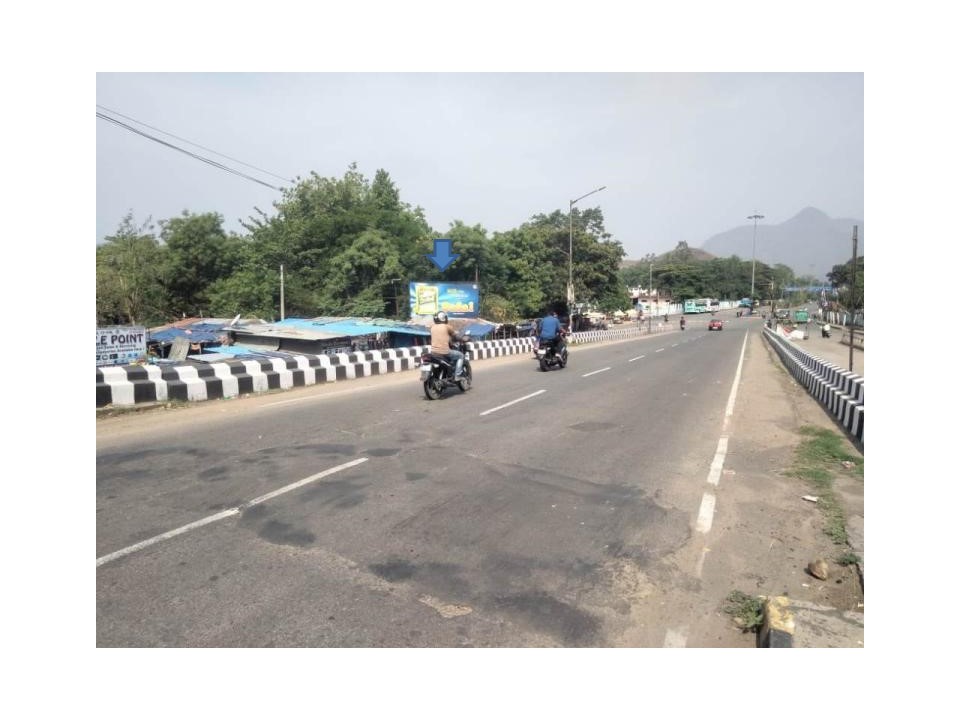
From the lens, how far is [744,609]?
3.68 m

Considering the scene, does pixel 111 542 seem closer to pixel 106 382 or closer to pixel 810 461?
pixel 106 382

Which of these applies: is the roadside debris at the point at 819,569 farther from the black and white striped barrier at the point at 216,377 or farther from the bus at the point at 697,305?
the bus at the point at 697,305

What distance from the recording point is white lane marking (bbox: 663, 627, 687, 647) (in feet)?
10.8

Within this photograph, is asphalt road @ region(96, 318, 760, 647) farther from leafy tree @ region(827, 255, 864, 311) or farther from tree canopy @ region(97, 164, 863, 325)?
tree canopy @ region(97, 164, 863, 325)

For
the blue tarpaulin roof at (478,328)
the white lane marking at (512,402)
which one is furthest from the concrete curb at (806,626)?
the blue tarpaulin roof at (478,328)

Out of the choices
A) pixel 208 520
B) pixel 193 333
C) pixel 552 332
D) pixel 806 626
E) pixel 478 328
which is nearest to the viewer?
pixel 806 626

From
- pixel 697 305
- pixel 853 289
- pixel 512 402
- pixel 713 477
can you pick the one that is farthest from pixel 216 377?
pixel 697 305

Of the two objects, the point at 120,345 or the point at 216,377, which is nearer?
the point at 216,377

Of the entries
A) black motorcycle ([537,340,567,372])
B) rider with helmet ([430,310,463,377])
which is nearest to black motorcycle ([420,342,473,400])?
rider with helmet ([430,310,463,377])

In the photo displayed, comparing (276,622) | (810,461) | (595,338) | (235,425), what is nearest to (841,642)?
(276,622)

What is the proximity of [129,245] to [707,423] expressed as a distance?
49157mm

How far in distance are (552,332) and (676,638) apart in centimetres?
1435

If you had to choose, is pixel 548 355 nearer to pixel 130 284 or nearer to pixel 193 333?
pixel 193 333

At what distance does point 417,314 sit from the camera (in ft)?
107
